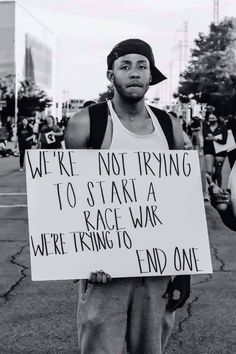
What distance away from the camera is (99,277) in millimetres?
3307

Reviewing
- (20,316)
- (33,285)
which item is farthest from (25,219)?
(20,316)

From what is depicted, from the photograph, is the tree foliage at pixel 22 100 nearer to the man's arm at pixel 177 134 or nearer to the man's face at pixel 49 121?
the man's face at pixel 49 121

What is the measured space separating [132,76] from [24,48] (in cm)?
11271

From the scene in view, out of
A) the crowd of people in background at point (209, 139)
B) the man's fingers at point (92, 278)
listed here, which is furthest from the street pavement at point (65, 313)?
the man's fingers at point (92, 278)

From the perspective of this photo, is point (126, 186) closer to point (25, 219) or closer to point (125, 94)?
point (125, 94)

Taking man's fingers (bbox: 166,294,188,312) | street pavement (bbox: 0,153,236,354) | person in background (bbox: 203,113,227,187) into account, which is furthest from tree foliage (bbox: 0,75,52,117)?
man's fingers (bbox: 166,294,188,312)

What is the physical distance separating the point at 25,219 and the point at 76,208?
7.87m

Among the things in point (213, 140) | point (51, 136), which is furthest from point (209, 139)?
point (51, 136)

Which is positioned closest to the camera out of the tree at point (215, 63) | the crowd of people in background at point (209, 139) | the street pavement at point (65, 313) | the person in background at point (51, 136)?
the crowd of people in background at point (209, 139)

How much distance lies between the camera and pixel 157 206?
345cm

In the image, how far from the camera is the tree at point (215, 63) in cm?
6372

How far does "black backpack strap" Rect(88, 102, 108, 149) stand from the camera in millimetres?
3438

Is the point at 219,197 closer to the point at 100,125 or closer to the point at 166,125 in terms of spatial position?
the point at 166,125

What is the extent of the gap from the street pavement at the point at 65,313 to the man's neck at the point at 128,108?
1.93 m
